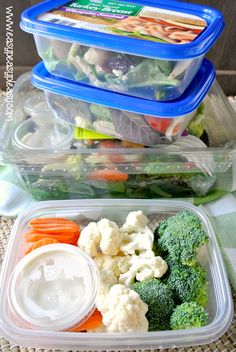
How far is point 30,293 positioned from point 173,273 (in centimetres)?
21

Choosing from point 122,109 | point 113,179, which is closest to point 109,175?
point 113,179

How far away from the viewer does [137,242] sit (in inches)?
26.0

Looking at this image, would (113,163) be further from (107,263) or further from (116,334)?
(116,334)

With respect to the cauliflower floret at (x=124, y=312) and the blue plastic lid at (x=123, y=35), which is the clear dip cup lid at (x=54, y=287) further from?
the blue plastic lid at (x=123, y=35)

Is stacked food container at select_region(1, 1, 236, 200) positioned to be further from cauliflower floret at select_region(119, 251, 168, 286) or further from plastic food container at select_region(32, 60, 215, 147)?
cauliflower floret at select_region(119, 251, 168, 286)

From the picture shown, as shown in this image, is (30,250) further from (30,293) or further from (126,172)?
(126,172)

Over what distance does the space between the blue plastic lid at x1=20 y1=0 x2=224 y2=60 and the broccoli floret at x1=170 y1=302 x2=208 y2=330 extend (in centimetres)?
35

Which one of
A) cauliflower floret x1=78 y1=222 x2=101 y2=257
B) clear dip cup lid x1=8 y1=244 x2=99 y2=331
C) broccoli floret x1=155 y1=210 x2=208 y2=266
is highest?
broccoli floret x1=155 y1=210 x2=208 y2=266

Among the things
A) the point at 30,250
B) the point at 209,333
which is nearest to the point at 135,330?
the point at 209,333

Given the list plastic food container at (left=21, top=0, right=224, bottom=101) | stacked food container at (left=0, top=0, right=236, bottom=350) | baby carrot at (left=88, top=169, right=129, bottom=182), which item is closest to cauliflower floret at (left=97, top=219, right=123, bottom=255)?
stacked food container at (left=0, top=0, right=236, bottom=350)

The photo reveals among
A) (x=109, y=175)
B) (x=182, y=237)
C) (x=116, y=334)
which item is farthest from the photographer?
(x=109, y=175)

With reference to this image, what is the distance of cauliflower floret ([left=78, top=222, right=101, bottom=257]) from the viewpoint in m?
0.64

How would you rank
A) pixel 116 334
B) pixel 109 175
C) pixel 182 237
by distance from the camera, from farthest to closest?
Result: 1. pixel 109 175
2. pixel 182 237
3. pixel 116 334

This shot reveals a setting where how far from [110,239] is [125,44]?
29 centimetres
